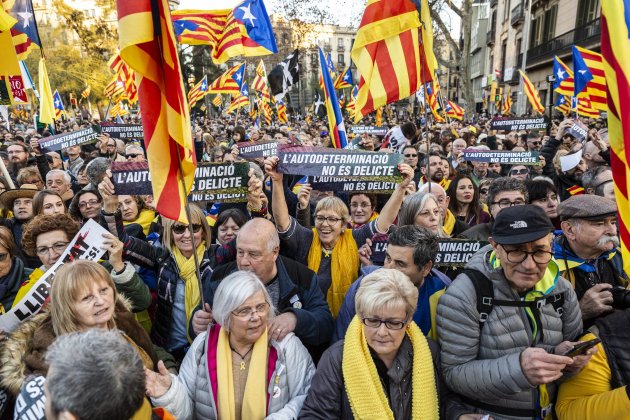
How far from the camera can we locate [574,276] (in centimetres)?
258

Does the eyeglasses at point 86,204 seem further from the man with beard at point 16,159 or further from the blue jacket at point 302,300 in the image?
the man with beard at point 16,159

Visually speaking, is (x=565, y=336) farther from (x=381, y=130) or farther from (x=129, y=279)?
(x=381, y=130)

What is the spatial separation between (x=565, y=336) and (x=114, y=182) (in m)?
3.04

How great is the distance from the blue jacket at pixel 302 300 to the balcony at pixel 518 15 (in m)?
36.0

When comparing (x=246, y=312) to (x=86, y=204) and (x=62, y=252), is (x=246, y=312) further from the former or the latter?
(x=86, y=204)

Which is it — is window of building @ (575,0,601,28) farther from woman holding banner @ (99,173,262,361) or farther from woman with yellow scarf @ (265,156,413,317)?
woman holding banner @ (99,173,262,361)

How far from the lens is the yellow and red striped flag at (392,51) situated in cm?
397

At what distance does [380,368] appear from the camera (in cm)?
213

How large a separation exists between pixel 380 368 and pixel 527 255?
841mm

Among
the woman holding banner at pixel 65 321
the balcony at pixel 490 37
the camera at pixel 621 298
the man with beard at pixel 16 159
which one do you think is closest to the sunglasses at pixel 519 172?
the camera at pixel 621 298

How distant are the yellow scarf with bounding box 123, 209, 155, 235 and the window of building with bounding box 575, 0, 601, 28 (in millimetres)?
26170

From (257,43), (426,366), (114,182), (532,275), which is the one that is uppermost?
(257,43)

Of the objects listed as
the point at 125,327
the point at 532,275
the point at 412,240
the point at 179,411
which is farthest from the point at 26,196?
the point at 532,275

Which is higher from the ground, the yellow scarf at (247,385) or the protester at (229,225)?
the protester at (229,225)
